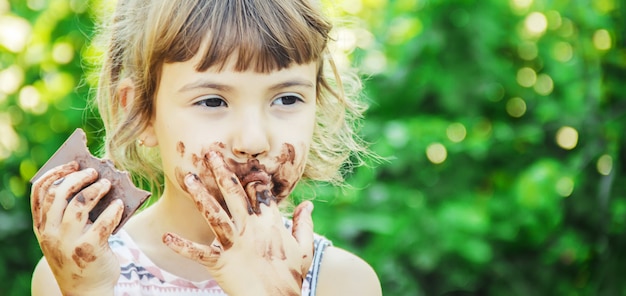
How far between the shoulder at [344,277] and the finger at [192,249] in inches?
21.8

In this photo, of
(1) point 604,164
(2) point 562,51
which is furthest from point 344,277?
(2) point 562,51

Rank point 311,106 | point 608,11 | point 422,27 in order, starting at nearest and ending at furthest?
1. point 311,106
2. point 422,27
3. point 608,11

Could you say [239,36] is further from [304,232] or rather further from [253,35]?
[304,232]

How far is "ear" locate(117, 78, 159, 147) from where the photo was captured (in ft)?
7.33

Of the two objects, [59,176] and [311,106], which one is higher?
[311,106]

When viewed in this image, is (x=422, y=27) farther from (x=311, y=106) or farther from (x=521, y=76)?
(x=311, y=106)

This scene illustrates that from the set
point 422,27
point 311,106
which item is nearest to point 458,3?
point 422,27

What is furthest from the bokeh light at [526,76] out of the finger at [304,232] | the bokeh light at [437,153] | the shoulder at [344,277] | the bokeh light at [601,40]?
the finger at [304,232]

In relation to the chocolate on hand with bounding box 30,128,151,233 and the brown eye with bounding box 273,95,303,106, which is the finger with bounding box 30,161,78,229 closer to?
the chocolate on hand with bounding box 30,128,151,233

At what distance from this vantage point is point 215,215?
74.2 inches

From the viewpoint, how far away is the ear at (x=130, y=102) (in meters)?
2.23

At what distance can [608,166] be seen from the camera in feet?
13.1

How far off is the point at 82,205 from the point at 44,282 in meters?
0.45

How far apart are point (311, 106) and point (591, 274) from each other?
2.29 meters
